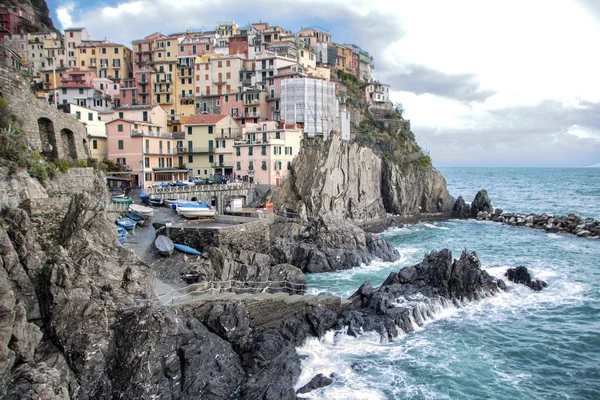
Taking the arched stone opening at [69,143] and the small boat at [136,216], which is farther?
the arched stone opening at [69,143]

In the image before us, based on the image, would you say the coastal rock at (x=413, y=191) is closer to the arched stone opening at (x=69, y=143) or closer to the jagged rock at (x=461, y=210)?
the jagged rock at (x=461, y=210)

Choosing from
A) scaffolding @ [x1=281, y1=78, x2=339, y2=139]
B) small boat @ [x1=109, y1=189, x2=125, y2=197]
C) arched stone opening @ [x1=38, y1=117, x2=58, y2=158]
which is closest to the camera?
arched stone opening @ [x1=38, y1=117, x2=58, y2=158]

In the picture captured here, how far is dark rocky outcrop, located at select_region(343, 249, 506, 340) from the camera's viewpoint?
2469 centimetres

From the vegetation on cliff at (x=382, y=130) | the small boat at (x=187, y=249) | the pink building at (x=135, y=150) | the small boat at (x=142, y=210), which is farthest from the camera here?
the vegetation on cliff at (x=382, y=130)

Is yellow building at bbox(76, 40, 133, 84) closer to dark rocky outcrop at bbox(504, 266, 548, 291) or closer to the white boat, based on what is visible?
the white boat

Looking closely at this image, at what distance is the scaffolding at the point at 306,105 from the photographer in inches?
2576

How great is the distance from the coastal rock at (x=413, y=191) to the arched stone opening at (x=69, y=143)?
143 ft

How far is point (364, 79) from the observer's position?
349 feet

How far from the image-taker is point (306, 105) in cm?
6556

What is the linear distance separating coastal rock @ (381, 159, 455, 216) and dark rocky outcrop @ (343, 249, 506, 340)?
35450 mm

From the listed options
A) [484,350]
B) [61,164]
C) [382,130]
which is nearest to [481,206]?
[382,130]

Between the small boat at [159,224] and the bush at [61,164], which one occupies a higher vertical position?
the bush at [61,164]

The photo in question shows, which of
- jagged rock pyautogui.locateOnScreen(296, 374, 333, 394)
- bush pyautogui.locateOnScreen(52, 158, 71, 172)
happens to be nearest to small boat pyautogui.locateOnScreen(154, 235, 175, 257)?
bush pyautogui.locateOnScreen(52, 158, 71, 172)

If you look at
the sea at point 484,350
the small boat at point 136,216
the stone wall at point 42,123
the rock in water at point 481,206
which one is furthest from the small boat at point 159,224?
the rock in water at point 481,206
